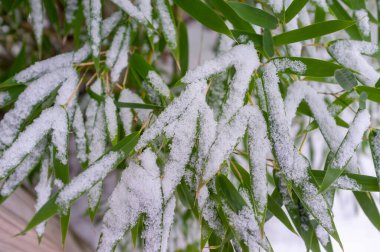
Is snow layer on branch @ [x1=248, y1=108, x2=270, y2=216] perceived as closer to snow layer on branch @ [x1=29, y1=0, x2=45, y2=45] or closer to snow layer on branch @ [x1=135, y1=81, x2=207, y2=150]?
snow layer on branch @ [x1=135, y1=81, x2=207, y2=150]

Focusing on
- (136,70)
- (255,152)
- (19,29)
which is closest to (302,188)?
(255,152)

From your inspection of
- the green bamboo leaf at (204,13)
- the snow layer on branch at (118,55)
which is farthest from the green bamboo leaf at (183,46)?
the green bamboo leaf at (204,13)

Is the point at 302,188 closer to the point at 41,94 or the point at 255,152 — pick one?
the point at 255,152

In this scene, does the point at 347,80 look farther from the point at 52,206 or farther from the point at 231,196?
the point at 52,206

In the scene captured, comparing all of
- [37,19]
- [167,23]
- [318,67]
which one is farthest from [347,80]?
[37,19]

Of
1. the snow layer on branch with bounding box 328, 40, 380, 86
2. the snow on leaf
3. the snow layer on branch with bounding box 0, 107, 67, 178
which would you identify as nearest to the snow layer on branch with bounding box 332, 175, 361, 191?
the snow on leaf

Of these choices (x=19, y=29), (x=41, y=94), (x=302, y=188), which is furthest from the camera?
(x=19, y=29)
